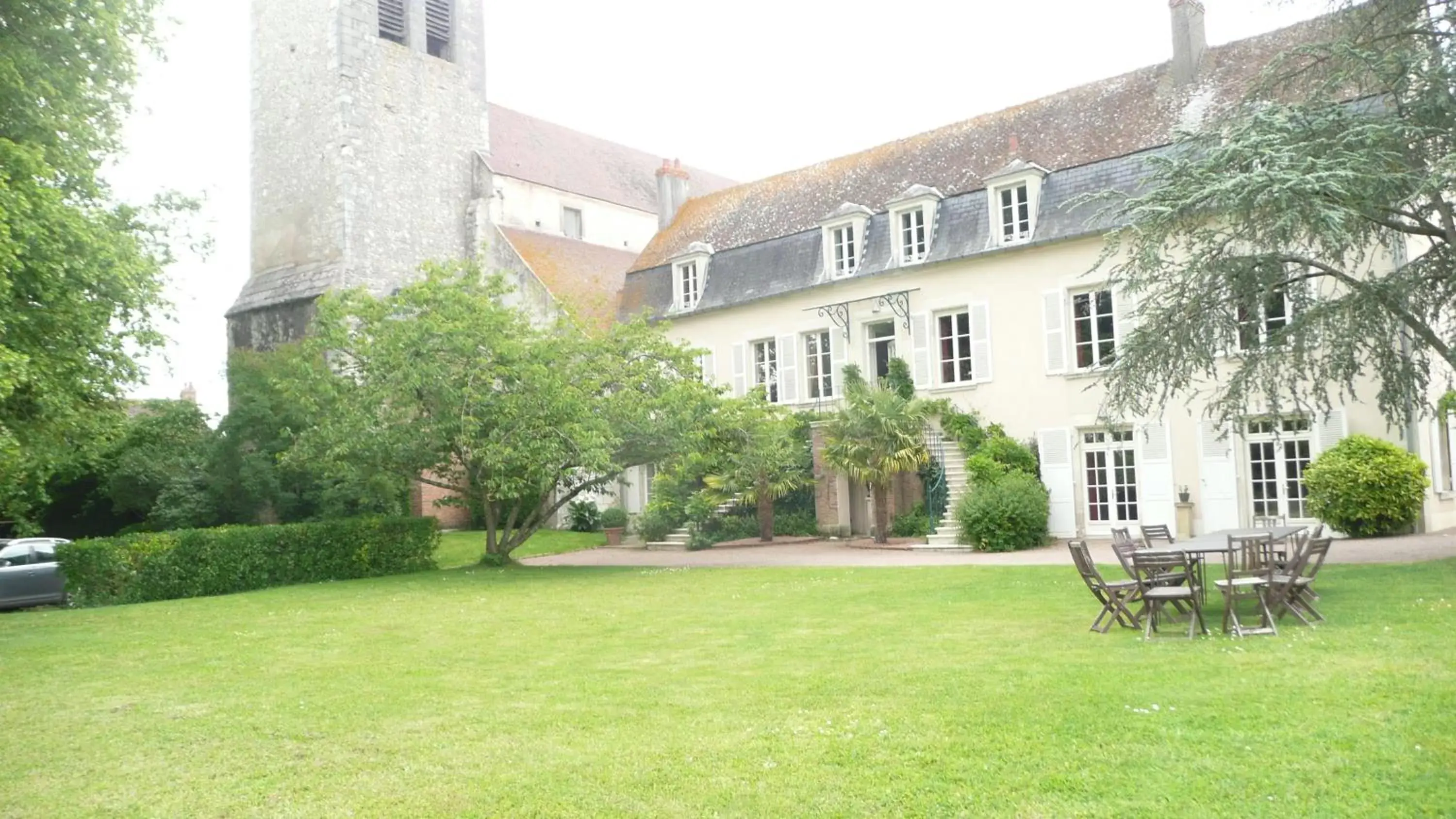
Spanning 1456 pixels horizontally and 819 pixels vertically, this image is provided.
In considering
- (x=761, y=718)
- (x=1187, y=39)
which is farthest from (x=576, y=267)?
(x=761, y=718)

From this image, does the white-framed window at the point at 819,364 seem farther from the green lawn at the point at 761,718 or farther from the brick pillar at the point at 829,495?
the green lawn at the point at 761,718

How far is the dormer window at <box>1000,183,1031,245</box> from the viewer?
21.3 m

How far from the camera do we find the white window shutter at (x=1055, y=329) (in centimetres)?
2070

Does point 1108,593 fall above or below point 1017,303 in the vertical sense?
below

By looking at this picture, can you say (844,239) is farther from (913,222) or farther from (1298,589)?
(1298,589)

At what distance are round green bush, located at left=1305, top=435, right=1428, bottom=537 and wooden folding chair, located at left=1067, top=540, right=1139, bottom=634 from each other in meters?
9.50

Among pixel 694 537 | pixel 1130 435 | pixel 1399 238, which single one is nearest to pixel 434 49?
pixel 694 537

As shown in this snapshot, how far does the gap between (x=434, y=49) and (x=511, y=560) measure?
17.6m

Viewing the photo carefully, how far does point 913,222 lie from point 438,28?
51.8ft

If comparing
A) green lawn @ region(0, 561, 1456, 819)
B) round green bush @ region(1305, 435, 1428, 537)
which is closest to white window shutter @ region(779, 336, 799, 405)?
round green bush @ region(1305, 435, 1428, 537)

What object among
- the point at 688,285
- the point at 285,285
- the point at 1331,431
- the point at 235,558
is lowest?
the point at 235,558

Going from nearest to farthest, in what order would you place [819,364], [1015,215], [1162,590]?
[1162,590], [1015,215], [819,364]

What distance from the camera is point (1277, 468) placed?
18297 millimetres

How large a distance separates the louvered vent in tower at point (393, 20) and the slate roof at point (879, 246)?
358 inches
